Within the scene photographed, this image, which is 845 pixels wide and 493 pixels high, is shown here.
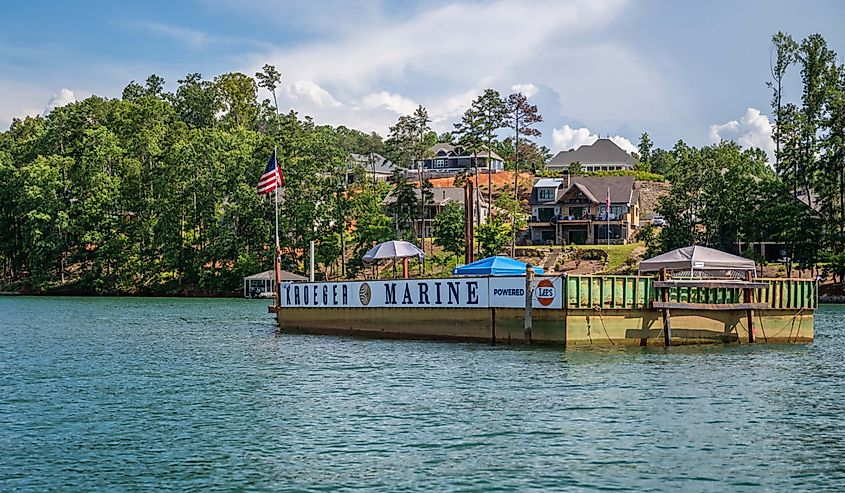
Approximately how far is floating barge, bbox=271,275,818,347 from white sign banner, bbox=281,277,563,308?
0.15ft

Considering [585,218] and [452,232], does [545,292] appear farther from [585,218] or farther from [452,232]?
[585,218]

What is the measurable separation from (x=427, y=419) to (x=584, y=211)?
3639 inches

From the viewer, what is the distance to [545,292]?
32.0 metres

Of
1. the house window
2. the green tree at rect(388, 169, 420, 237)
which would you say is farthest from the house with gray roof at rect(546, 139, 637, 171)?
the green tree at rect(388, 169, 420, 237)

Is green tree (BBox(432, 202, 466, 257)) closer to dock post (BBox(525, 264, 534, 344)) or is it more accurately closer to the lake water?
the lake water

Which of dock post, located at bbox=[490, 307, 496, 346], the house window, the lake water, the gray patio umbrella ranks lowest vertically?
the lake water

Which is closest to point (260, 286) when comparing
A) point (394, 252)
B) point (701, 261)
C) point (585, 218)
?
point (585, 218)

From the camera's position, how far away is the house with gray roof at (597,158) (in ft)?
492

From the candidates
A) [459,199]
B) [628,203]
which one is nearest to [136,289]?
[459,199]

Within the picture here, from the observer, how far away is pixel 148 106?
120 m

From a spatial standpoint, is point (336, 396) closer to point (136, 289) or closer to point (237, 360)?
point (237, 360)

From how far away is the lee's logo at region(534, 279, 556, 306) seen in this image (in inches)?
1249

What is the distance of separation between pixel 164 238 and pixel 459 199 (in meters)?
35.8

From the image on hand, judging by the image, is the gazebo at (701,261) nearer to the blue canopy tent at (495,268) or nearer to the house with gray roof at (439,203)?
the blue canopy tent at (495,268)
